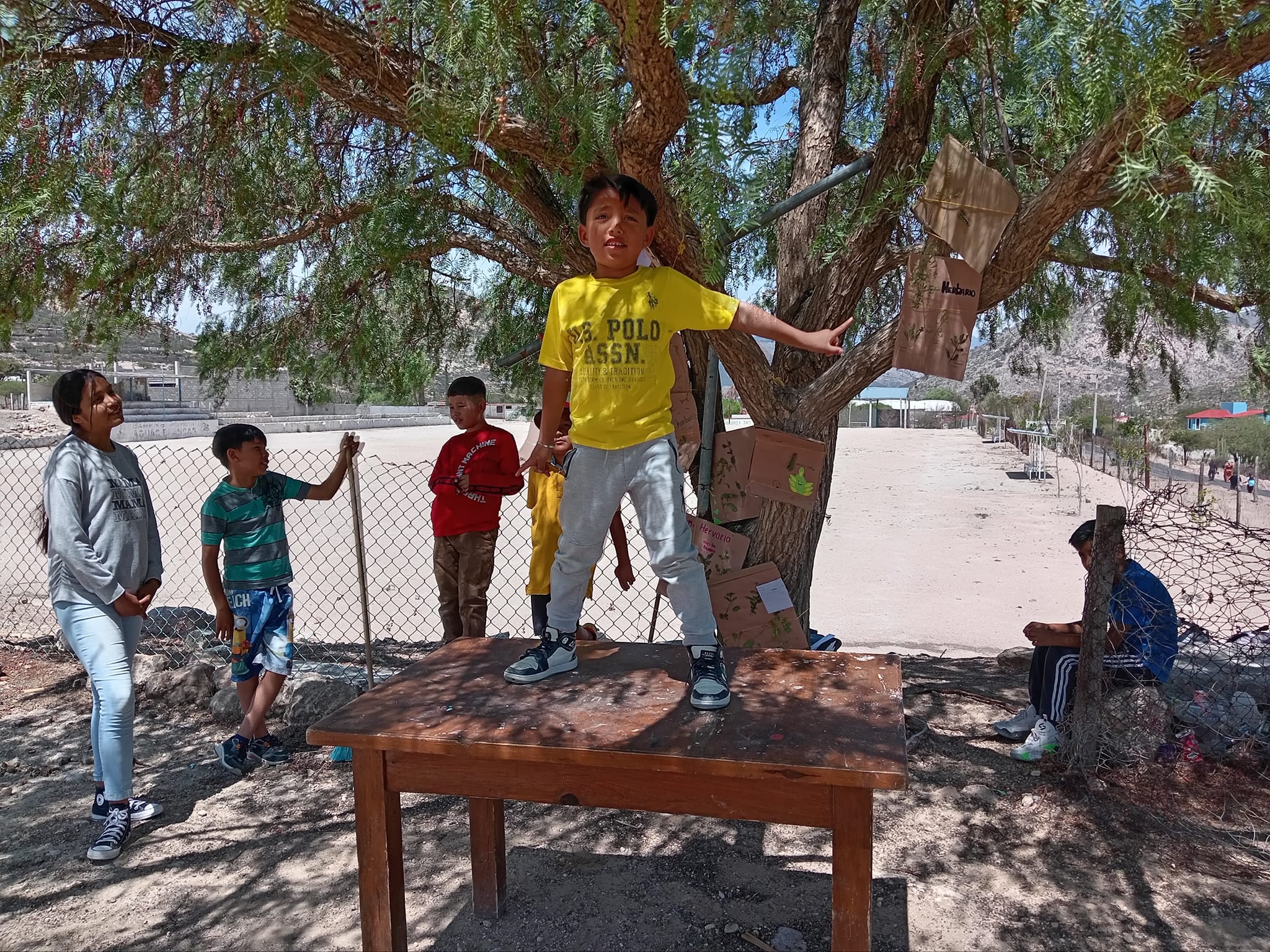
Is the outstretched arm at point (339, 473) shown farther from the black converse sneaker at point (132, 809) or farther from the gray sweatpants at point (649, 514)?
the gray sweatpants at point (649, 514)

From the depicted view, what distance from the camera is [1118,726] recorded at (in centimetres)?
391

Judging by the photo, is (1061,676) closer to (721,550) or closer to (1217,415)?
(721,550)

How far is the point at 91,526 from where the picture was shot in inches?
142

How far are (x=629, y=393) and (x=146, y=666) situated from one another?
428 centimetres

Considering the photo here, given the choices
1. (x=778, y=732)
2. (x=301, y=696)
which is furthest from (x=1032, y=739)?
(x=301, y=696)

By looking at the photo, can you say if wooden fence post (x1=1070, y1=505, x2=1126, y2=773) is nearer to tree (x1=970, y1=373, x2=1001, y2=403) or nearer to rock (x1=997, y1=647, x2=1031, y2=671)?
rock (x1=997, y1=647, x2=1031, y2=671)

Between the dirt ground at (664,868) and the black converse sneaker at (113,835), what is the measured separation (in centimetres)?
5

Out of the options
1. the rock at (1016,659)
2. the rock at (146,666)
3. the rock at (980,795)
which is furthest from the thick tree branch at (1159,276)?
the rock at (146,666)

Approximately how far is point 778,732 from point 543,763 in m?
0.64

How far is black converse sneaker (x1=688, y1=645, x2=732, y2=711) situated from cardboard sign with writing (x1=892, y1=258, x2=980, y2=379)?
1.47 m

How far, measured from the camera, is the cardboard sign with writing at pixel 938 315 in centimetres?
352

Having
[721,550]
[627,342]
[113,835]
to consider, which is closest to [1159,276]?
[721,550]

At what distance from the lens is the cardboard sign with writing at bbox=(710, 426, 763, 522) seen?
4.52 metres

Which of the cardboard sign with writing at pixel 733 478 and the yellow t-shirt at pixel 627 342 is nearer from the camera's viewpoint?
the yellow t-shirt at pixel 627 342
